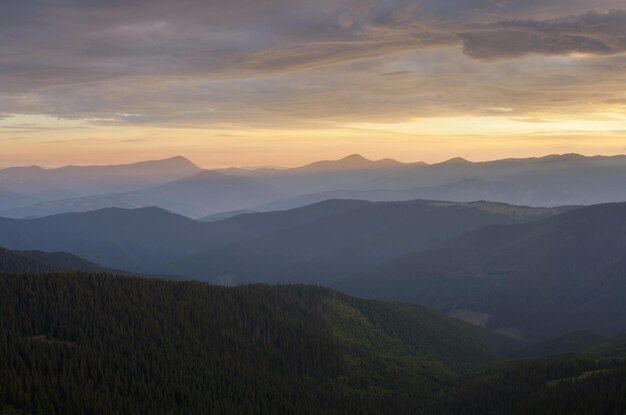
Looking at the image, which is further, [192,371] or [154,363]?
[192,371]

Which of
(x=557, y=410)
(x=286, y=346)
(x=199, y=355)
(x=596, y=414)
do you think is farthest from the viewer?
(x=286, y=346)

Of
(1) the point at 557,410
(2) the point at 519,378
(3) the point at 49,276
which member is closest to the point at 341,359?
(2) the point at 519,378

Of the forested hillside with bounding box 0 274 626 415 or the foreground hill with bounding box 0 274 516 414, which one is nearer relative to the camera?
the foreground hill with bounding box 0 274 516 414

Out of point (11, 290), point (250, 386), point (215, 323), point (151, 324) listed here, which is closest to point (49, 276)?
point (11, 290)

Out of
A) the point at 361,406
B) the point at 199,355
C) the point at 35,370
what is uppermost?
the point at 35,370

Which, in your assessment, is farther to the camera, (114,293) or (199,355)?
(114,293)

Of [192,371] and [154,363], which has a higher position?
[154,363]

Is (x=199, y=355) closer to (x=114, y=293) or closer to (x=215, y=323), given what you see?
(x=215, y=323)

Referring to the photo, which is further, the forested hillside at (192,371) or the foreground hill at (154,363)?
the forested hillside at (192,371)

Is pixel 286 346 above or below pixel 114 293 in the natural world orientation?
below

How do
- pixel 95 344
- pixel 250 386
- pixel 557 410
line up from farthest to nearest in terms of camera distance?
pixel 250 386 → pixel 95 344 → pixel 557 410
